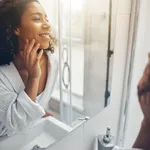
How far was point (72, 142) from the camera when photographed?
98 centimetres

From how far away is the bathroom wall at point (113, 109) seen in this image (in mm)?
1017

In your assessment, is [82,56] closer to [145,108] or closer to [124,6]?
[124,6]

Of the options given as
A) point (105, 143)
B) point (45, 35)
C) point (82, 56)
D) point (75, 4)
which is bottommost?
point (105, 143)

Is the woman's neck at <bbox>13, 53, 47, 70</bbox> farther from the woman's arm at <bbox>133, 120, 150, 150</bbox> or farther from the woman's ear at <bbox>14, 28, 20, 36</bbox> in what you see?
the woman's arm at <bbox>133, 120, 150, 150</bbox>

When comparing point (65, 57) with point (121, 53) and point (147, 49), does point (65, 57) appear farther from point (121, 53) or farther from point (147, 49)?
point (147, 49)

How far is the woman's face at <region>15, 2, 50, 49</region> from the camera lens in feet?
1.85

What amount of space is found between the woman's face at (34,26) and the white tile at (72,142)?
466 mm

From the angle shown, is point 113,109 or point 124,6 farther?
point 113,109

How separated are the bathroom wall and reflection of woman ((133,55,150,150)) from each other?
0.50ft

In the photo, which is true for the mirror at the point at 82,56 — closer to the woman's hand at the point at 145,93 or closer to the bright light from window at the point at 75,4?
the bright light from window at the point at 75,4

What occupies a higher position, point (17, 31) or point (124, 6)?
point (124, 6)

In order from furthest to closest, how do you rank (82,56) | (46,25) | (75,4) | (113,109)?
(113,109) → (82,56) → (75,4) → (46,25)

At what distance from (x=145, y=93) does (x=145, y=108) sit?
→ 0.12m

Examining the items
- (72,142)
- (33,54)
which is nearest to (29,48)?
(33,54)
